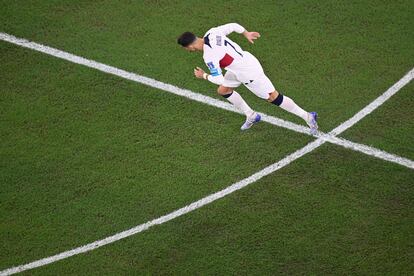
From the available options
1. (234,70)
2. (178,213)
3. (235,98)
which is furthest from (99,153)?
(234,70)

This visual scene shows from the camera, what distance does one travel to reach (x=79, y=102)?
8.92 m

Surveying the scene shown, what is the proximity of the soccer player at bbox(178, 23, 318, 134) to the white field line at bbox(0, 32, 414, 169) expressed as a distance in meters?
0.34

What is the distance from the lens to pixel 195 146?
27.3 ft

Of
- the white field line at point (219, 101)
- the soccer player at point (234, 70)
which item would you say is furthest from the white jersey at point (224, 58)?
the white field line at point (219, 101)

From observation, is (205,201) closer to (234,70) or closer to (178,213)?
(178,213)

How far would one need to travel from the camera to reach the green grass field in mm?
7379

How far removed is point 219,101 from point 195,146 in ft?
3.01

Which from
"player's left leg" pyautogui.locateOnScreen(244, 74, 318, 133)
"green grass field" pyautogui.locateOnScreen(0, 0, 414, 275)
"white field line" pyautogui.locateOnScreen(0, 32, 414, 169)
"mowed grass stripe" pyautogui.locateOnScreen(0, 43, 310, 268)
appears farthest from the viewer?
"white field line" pyautogui.locateOnScreen(0, 32, 414, 169)

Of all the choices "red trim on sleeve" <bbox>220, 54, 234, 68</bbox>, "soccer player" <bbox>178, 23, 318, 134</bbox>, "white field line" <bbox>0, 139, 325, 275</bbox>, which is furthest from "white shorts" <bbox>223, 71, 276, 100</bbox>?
"white field line" <bbox>0, 139, 325, 275</bbox>

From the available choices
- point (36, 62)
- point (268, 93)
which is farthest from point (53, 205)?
point (268, 93)

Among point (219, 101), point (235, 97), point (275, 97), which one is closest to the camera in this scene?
point (275, 97)

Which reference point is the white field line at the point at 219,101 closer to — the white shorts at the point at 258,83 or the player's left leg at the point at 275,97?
the player's left leg at the point at 275,97

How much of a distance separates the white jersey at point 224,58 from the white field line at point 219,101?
1036 mm

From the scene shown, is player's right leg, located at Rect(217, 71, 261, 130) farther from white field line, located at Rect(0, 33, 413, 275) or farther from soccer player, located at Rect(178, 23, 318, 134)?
white field line, located at Rect(0, 33, 413, 275)
